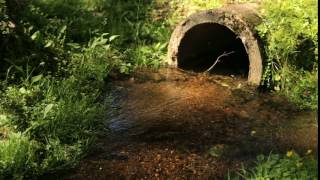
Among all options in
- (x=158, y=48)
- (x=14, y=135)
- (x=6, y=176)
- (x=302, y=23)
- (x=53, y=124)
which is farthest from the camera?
(x=158, y=48)

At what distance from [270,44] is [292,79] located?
565 millimetres

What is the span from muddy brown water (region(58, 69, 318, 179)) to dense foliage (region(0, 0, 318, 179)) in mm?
264

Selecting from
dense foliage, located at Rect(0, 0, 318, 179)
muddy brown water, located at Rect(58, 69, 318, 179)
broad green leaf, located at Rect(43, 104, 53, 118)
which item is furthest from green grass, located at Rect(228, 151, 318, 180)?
broad green leaf, located at Rect(43, 104, 53, 118)

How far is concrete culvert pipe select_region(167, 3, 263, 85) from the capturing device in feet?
23.2

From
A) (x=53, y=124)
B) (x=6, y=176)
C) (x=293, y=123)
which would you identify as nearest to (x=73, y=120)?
(x=53, y=124)

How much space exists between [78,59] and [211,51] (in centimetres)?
263

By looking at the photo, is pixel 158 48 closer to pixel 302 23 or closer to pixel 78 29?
pixel 78 29

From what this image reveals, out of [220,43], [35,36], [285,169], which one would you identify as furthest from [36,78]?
[220,43]

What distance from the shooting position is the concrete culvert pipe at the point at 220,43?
23.2ft

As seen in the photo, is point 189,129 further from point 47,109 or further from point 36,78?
point 36,78

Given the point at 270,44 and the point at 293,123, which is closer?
the point at 293,123

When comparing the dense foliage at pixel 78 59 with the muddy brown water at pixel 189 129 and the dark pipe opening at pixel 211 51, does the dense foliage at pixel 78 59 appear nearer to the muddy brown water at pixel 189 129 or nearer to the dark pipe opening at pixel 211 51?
the muddy brown water at pixel 189 129

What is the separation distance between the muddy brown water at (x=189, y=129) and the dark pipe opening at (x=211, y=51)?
512 mm

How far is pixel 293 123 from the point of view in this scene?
6.24 m
